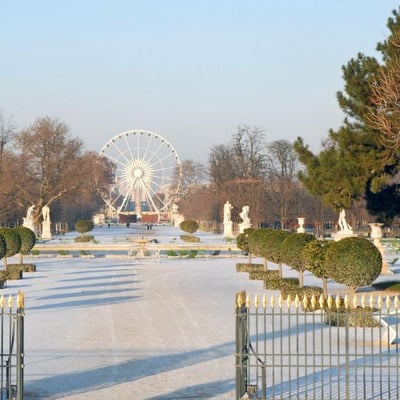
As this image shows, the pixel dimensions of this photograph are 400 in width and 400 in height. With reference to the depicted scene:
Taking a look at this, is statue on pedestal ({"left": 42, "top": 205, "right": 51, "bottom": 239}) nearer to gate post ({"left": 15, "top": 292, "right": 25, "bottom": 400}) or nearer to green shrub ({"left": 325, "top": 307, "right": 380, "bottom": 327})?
green shrub ({"left": 325, "top": 307, "right": 380, "bottom": 327})

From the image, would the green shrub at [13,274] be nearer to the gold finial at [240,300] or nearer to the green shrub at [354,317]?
the green shrub at [354,317]

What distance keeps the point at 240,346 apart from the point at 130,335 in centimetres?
635

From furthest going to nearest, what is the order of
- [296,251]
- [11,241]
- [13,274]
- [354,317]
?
[11,241] → [13,274] → [296,251] → [354,317]

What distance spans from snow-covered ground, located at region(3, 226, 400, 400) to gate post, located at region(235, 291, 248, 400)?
2.16 ft

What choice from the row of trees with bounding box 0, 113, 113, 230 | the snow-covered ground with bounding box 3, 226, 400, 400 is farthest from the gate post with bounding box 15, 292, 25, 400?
the row of trees with bounding box 0, 113, 113, 230

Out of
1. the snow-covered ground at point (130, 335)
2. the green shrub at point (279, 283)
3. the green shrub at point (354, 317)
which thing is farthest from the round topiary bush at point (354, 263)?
the green shrub at point (279, 283)

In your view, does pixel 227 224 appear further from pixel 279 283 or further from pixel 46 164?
pixel 279 283

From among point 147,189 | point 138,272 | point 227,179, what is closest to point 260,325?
point 138,272

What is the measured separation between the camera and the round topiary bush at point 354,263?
18.5 meters

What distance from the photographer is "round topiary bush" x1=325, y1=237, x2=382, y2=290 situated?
18.5m

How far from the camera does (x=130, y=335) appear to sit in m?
16.5

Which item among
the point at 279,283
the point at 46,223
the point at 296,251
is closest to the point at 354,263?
the point at 296,251

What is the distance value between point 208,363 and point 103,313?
21.9ft

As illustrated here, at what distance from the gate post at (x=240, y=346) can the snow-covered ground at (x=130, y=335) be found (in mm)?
658
